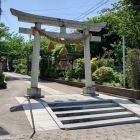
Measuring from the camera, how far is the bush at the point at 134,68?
12250 mm

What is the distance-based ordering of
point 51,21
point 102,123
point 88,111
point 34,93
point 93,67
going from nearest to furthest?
1. point 102,123
2. point 88,111
3. point 34,93
4. point 51,21
5. point 93,67

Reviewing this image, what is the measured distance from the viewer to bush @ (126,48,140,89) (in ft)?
40.2

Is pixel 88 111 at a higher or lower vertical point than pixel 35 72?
lower

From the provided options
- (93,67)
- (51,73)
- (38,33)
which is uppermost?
(38,33)

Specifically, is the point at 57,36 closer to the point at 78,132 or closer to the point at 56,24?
the point at 56,24

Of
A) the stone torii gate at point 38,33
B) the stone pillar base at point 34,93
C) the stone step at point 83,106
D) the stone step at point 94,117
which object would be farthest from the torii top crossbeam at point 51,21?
the stone step at point 94,117

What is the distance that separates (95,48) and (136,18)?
16382 millimetres

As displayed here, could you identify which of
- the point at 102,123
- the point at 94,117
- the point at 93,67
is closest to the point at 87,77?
the point at 94,117

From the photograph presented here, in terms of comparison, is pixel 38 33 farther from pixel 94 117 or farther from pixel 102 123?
pixel 102 123

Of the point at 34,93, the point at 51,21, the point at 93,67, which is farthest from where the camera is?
the point at 93,67

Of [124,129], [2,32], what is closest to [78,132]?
[124,129]

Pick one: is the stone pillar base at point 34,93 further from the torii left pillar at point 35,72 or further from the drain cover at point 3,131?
the drain cover at point 3,131

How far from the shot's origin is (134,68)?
12.3m

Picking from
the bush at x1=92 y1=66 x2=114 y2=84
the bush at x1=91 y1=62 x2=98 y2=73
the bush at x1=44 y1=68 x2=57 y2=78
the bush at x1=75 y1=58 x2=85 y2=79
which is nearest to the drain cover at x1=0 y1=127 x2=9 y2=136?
the bush at x1=92 y1=66 x2=114 y2=84
